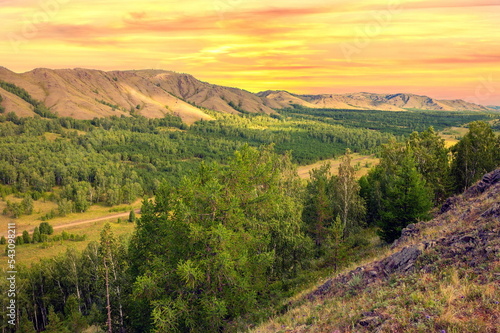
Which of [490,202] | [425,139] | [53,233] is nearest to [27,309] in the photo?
[53,233]

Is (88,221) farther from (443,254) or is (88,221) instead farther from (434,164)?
(443,254)

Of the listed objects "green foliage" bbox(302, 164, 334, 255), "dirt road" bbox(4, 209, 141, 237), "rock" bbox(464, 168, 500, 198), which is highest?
"rock" bbox(464, 168, 500, 198)

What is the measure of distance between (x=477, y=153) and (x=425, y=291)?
166 ft

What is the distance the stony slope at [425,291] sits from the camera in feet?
32.5

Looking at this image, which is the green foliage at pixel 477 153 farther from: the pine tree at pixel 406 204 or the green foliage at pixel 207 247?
the green foliage at pixel 207 247

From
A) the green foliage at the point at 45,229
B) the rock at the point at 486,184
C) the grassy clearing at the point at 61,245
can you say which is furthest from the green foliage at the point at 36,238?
the rock at the point at 486,184

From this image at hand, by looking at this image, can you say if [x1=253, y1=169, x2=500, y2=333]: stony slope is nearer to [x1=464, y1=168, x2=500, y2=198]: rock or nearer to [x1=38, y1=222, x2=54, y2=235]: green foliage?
[x1=464, y1=168, x2=500, y2=198]: rock

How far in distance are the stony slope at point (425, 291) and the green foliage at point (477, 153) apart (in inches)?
1538


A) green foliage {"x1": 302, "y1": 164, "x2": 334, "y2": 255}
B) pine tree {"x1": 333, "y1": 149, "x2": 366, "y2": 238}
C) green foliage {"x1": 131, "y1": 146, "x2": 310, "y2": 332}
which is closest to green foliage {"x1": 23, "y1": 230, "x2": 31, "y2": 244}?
green foliage {"x1": 131, "y1": 146, "x2": 310, "y2": 332}

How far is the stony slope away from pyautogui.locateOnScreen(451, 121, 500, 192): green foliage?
128 feet

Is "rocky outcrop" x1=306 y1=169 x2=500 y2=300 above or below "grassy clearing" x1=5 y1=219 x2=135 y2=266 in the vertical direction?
above

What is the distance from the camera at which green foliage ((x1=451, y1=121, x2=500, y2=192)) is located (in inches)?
2020

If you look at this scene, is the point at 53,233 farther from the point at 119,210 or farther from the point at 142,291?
the point at 142,291

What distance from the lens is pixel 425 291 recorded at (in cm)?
1238
